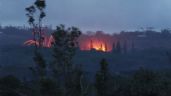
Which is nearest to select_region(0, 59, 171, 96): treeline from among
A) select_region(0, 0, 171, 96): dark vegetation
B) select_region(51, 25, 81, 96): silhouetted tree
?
select_region(0, 0, 171, 96): dark vegetation

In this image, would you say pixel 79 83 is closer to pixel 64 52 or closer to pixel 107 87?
pixel 107 87

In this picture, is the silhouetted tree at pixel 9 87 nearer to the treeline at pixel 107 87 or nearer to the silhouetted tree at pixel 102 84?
the treeline at pixel 107 87

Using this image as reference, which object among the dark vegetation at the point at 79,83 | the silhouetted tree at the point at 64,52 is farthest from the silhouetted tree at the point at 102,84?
the silhouetted tree at the point at 64,52

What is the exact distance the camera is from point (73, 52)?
54.8 m

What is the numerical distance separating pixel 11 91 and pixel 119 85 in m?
7.96

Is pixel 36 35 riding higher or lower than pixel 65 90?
higher

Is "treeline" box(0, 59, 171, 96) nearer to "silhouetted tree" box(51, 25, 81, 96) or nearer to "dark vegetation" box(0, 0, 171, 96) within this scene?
"dark vegetation" box(0, 0, 171, 96)

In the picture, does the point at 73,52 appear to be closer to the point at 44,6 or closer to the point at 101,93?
the point at 44,6

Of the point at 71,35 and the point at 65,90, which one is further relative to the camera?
the point at 71,35

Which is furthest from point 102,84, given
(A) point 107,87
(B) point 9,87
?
(B) point 9,87

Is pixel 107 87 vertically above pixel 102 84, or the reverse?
pixel 102 84

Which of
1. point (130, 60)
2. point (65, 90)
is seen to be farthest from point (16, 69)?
point (65, 90)

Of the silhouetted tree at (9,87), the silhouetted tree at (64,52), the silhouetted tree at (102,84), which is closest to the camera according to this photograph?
the silhouetted tree at (9,87)

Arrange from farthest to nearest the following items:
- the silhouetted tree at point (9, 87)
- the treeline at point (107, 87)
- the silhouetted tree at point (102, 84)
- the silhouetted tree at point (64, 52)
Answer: the silhouetted tree at point (64, 52)
the silhouetted tree at point (102, 84)
the treeline at point (107, 87)
the silhouetted tree at point (9, 87)
